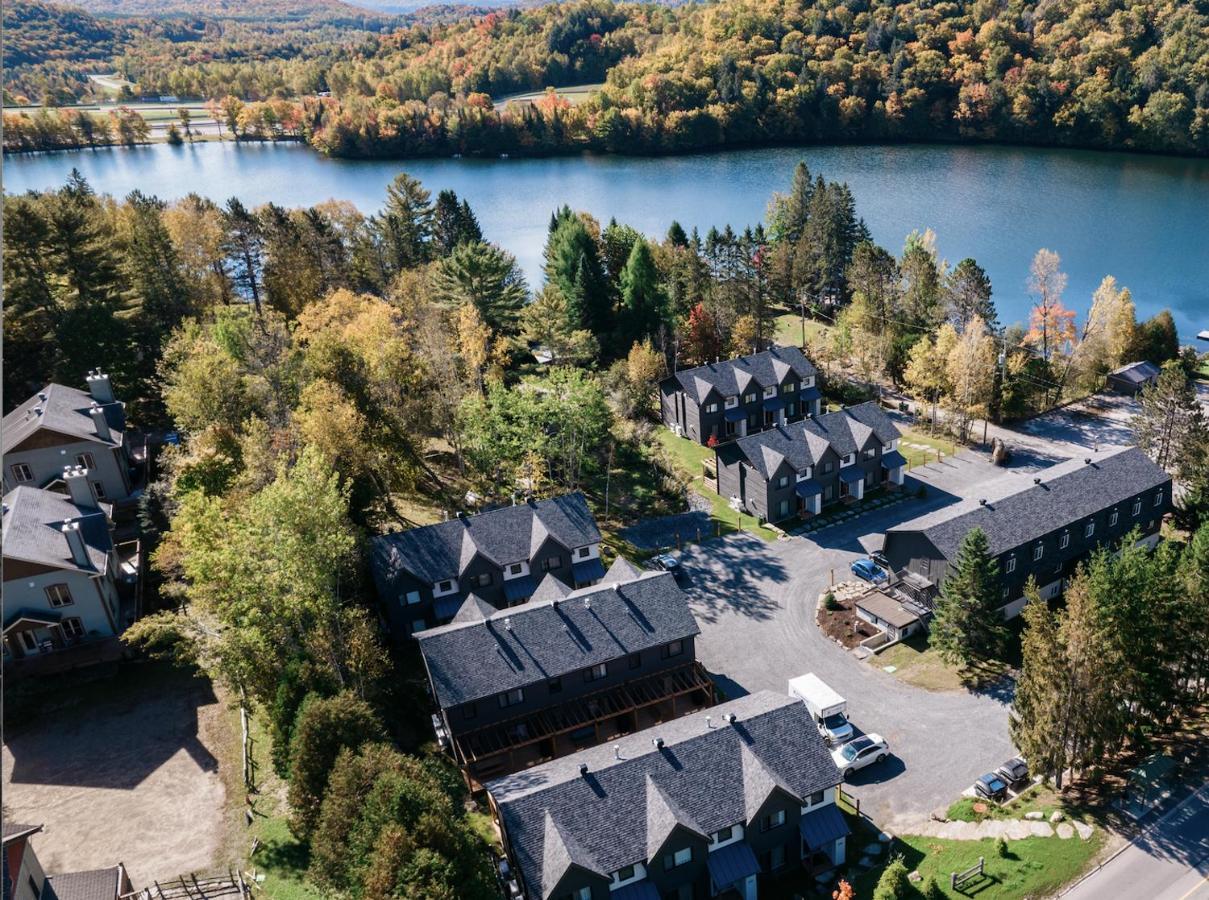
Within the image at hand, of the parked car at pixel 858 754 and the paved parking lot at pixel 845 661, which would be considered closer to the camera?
the paved parking lot at pixel 845 661

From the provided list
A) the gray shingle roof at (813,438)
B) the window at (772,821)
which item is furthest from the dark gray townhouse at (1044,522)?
the window at (772,821)

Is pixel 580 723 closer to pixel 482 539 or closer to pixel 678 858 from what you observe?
pixel 678 858

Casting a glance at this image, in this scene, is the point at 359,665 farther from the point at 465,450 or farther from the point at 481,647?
the point at 465,450

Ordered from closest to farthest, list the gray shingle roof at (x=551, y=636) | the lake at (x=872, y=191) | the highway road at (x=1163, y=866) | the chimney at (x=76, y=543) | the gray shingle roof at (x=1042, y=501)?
the highway road at (x=1163, y=866)
the gray shingle roof at (x=551, y=636)
the chimney at (x=76, y=543)
the gray shingle roof at (x=1042, y=501)
the lake at (x=872, y=191)

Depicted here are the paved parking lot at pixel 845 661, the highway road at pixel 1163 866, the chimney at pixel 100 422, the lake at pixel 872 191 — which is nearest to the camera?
the highway road at pixel 1163 866

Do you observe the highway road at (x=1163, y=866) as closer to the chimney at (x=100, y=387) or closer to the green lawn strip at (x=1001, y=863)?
the green lawn strip at (x=1001, y=863)

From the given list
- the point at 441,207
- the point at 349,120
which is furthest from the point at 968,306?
the point at 349,120

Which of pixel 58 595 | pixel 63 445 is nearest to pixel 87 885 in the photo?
pixel 58 595

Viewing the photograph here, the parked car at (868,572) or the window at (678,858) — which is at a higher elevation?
the window at (678,858)
